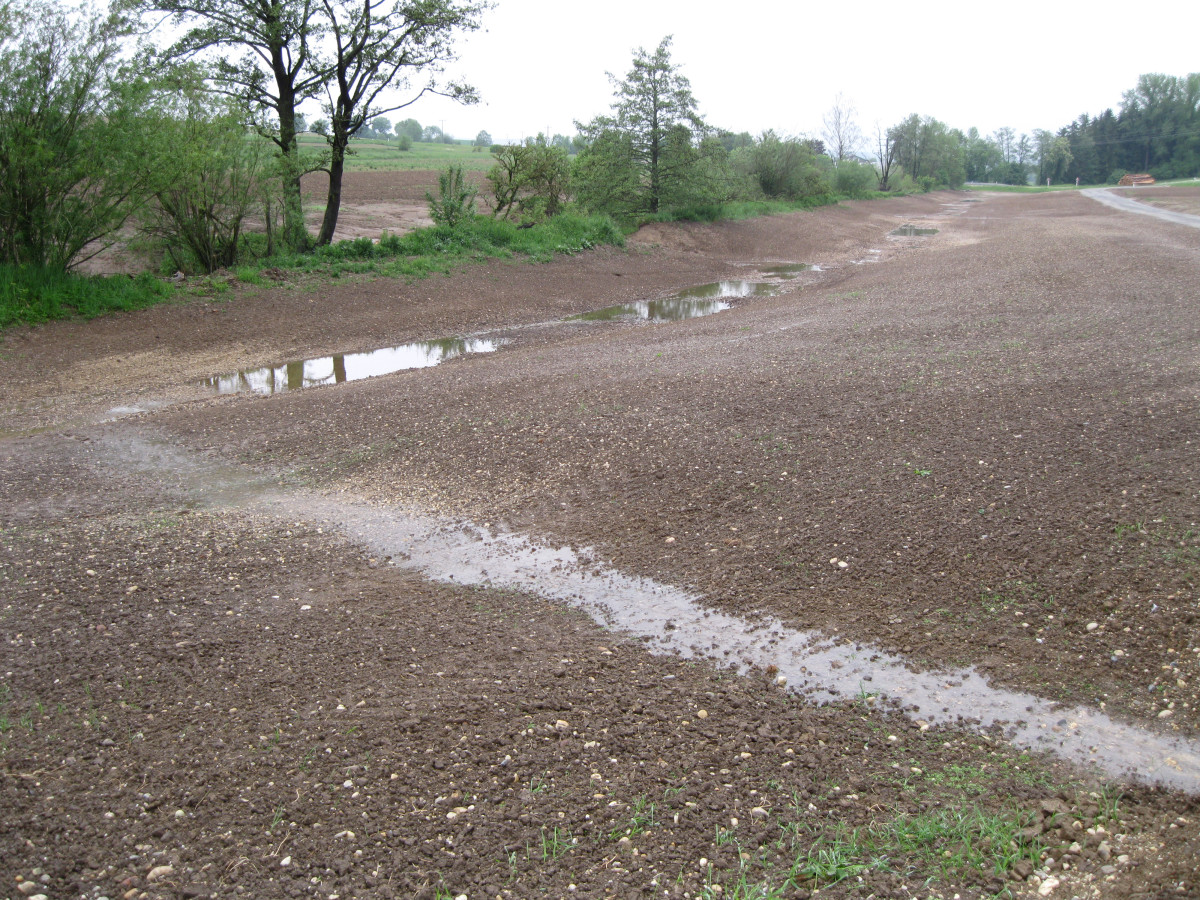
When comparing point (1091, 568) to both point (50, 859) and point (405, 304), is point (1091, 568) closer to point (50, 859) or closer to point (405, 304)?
point (50, 859)

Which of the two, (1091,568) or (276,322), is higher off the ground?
(276,322)

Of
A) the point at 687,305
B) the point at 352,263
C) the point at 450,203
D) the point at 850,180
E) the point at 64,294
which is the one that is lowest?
the point at 687,305

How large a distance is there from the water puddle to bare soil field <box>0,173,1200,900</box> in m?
7.39

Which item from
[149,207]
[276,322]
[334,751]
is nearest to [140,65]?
[149,207]

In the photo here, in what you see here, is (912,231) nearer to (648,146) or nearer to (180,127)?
(648,146)

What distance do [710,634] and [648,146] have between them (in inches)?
1097

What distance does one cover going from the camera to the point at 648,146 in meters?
29.6

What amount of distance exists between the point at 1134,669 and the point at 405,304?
1521 cm

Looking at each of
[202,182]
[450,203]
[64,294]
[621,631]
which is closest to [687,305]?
[450,203]

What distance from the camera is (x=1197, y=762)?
324cm

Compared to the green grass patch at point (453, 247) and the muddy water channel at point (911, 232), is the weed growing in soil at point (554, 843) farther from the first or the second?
the muddy water channel at point (911, 232)

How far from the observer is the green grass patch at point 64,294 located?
13.1 m

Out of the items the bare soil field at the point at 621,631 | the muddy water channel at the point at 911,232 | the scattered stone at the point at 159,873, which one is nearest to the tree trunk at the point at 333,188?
the bare soil field at the point at 621,631

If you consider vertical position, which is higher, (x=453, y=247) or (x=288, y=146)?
(x=288, y=146)
